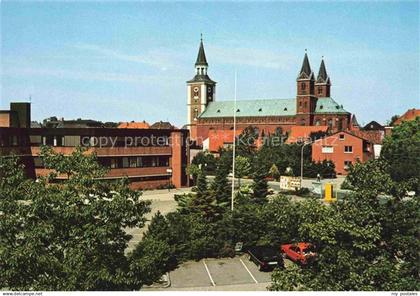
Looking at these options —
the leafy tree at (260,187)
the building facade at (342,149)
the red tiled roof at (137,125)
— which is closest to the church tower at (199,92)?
the red tiled roof at (137,125)

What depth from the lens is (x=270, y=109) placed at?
95438 mm

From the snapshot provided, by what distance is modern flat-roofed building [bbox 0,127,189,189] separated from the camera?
34812 mm

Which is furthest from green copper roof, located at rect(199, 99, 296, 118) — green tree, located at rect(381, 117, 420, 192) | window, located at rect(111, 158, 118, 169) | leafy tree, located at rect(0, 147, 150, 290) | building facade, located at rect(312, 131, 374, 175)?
leafy tree, located at rect(0, 147, 150, 290)

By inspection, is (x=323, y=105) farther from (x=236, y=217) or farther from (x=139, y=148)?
(x=236, y=217)

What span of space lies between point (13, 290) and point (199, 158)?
162 feet

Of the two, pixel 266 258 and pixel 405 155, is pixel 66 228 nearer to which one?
pixel 266 258

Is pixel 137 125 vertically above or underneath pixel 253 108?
underneath

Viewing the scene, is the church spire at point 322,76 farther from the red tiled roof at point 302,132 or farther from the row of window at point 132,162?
the row of window at point 132,162

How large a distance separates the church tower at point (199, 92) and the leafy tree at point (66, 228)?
93.4m

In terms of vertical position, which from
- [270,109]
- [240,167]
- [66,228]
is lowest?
[66,228]

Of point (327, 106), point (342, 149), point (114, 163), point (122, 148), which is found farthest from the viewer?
point (327, 106)

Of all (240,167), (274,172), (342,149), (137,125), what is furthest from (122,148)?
(137,125)

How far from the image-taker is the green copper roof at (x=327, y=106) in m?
87.1

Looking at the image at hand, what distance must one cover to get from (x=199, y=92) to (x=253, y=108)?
16062mm
